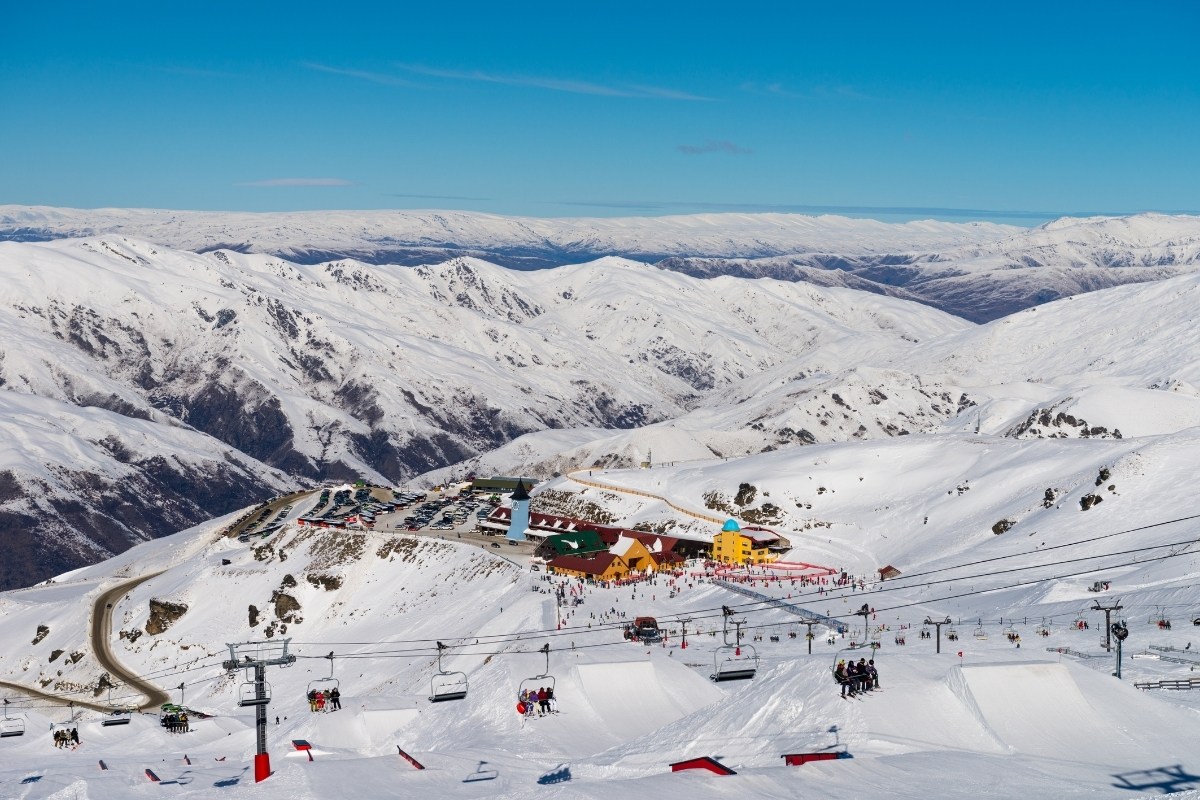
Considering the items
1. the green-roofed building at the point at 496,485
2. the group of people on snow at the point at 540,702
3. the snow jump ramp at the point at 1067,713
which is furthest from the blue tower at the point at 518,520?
the snow jump ramp at the point at 1067,713

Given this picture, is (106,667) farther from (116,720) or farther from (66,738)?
(66,738)

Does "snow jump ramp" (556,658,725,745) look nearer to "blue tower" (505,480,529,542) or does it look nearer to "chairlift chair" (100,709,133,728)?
"chairlift chair" (100,709,133,728)

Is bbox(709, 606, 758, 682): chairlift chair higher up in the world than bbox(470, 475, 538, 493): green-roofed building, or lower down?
lower down

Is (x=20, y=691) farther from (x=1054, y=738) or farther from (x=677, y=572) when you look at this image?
(x=1054, y=738)

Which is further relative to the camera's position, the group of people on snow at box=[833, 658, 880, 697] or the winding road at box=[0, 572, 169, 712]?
the winding road at box=[0, 572, 169, 712]

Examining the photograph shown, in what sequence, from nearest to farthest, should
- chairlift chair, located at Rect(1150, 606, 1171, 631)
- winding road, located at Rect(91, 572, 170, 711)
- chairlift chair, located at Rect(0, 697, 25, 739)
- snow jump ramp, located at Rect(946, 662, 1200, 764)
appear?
1. snow jump ramp, located at Rect(946, 662, 1200, 764)
2. chairlift chair, located at Rect(1150, 606, 1171, 631)
3. chairlift chair, located at Rect(0, 697, 25, 739)
4. winding road, located at Rect(91, 572, 170, 711)

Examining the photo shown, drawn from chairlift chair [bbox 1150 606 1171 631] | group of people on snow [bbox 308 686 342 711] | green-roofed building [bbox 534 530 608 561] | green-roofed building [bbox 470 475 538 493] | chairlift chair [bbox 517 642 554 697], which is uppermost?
green-roofed building [bbox 470 475 538 493]

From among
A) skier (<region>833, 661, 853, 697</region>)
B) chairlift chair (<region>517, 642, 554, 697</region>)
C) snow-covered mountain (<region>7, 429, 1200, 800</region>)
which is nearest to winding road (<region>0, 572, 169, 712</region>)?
snow-covered mountain (<region>7, 429, 1200, 800</region>)
